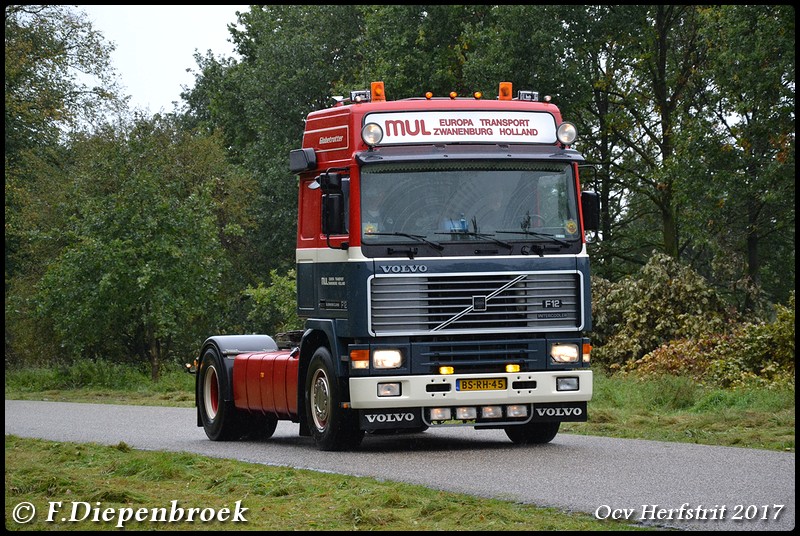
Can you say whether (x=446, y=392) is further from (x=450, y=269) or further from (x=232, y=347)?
(x=232, y=347)

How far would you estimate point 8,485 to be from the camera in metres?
11.2

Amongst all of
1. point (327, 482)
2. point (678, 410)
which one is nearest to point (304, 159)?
point (327, 482)

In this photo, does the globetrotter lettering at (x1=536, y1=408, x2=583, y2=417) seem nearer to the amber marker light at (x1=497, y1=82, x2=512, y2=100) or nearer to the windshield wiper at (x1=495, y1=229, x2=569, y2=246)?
the windshield wiper at (x1=495, y1=229, x2=569, y2=246)

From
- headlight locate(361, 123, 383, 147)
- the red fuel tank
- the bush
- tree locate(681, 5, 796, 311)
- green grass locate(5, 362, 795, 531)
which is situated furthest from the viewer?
tree locate(681, 5, 796, 311)

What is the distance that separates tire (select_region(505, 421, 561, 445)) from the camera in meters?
15.7

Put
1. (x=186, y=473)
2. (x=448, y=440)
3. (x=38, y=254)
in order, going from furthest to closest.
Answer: (x=38, y=254) → (x=448, y=440) → (x=186, y=473)

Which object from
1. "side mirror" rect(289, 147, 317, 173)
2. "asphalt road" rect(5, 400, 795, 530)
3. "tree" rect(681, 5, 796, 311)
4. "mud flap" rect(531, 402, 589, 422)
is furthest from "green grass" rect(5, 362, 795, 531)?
"tree" rect(681, 5, 796, 311)

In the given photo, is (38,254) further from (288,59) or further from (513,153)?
(513,153)

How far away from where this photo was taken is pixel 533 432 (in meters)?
15.9

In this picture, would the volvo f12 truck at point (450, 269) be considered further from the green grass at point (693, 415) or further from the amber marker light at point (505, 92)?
the green grass at point (693, 415)

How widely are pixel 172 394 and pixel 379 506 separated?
19.9 metres

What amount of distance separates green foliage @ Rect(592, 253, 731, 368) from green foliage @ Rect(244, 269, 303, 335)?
30.4 ft

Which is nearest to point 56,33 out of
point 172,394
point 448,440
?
point 172,394

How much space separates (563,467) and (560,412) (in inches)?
87.9
